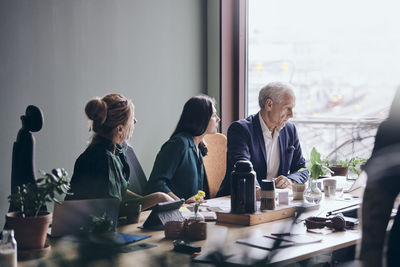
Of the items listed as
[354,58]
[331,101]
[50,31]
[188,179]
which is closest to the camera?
[188,179]

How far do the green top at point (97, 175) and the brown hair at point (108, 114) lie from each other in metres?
0.09

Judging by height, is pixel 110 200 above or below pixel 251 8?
below

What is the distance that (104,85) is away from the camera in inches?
149

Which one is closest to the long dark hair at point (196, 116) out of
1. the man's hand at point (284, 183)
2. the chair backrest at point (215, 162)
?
the chair backrest at point (215, 162)

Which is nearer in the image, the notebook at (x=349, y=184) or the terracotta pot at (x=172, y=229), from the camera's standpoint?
the terracotta pot at (x=172, y=229)

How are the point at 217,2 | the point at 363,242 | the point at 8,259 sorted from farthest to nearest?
the point at 217,2, the point at 8,259, the point at 363,242

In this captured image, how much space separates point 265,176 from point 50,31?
5.60ft

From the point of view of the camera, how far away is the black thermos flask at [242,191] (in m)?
2.28

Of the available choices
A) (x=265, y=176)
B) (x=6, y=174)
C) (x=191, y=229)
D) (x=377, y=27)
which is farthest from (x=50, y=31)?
(x=377, y=27)

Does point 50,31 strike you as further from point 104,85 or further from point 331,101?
point 331,101

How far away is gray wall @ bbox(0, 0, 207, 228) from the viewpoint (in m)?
3.31

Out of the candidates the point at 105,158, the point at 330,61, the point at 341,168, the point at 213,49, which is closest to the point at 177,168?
the point at 105,158

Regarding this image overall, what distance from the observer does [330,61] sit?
14.1 ft

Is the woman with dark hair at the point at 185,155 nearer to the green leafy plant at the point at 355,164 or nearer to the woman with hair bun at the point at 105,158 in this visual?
the woman with hair bun at the point at 105,158
